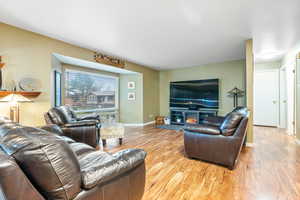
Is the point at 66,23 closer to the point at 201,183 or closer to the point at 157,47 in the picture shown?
the point at 157,47

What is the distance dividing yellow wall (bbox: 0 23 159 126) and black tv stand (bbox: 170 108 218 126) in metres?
4.25

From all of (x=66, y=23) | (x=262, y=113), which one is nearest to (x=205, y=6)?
(x=66, y=23)

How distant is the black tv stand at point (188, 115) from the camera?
535cm

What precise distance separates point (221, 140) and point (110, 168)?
1843mm

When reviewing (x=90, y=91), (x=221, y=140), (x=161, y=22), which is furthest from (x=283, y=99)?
(x=90, y=91)

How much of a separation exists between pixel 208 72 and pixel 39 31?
17.1 feet

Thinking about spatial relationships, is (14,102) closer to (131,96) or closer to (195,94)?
(131,96)

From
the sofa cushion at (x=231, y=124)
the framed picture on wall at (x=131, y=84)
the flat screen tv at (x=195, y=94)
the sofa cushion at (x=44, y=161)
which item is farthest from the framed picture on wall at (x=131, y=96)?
the sofa cushion at (x=44, y=161)

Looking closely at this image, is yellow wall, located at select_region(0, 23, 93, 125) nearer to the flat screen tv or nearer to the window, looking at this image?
the window

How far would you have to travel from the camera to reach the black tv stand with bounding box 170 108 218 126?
5354 mm

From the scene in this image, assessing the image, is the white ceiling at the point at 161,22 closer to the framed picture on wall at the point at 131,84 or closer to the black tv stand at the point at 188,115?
the framed picture on wall at the point at 131,84

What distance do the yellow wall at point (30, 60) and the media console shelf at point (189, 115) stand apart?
14.0 feet

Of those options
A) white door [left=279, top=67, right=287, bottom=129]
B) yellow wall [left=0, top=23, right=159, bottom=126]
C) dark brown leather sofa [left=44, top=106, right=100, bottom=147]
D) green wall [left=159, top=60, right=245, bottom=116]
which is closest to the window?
yellow wall [left=0, top=23, right=159, bottom=126]

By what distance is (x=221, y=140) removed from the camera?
2273mm
